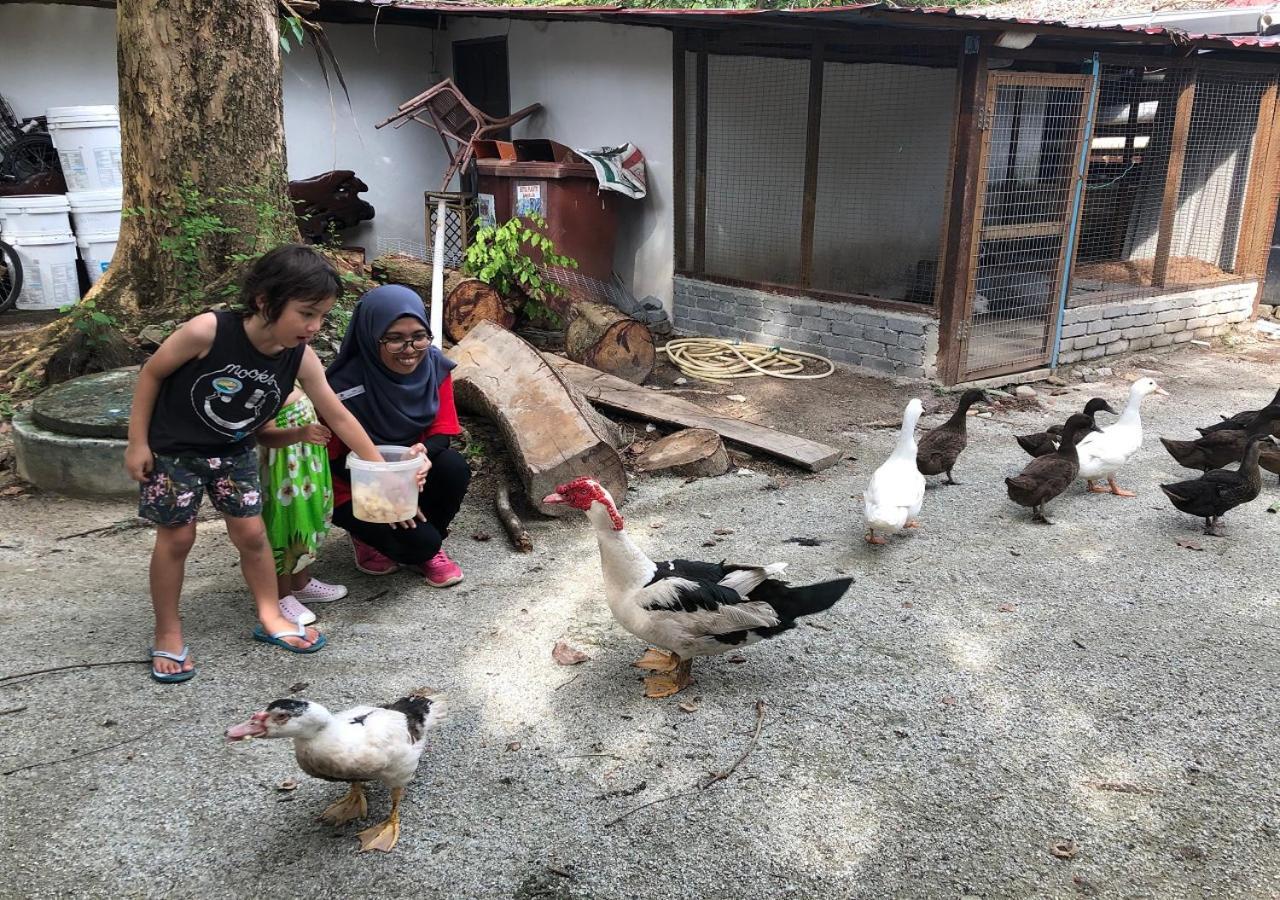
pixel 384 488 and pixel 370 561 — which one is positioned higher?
pixel 384 488

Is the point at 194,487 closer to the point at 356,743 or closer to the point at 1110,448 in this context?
the point at 356,743

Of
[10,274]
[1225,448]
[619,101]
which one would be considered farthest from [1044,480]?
[10,274]

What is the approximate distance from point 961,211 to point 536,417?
3.81 metres

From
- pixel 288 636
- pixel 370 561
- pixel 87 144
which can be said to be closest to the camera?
pixel 288 636

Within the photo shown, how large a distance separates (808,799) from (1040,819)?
657 mm

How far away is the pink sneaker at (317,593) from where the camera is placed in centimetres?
383

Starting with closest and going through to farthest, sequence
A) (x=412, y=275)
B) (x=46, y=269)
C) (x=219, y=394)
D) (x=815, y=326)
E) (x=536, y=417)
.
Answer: (x=219, y=394) < (x=536, y=417) < (x=412, y=275) < (x=815, y=326) < (x=46, y=269)

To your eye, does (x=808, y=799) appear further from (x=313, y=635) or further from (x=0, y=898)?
(x=0, y=898)

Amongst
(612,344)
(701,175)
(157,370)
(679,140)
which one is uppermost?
(679,140)

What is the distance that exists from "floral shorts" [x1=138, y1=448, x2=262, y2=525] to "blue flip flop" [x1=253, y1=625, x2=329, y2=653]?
1.64 ft

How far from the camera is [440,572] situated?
13.3 ft

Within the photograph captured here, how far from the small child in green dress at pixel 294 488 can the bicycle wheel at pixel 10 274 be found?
272 inches

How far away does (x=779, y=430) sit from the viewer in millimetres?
6414

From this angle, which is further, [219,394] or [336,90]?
[336,90]
